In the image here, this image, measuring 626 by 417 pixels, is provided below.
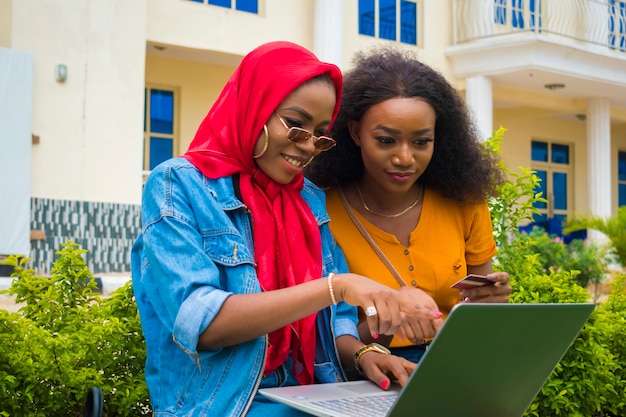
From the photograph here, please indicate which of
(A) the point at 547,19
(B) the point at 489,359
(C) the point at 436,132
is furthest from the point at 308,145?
(A) the point at 547,19

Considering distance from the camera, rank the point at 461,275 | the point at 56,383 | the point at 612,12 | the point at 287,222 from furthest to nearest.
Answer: the point at 612,12 → the point at 461,275 → the point at 56,383 → the point at 287,222

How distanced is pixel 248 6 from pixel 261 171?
9.79 metres

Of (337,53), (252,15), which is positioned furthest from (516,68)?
(252,15)

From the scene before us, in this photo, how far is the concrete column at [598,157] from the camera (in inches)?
559

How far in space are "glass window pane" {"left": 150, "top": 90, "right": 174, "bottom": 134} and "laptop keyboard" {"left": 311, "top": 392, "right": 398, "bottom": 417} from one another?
10.3m

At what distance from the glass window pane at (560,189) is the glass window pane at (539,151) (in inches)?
15.1

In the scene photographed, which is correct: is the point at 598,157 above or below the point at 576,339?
above

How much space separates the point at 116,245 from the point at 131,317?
732 cm

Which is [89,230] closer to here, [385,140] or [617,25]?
[385,140]

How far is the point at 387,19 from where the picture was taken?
13.0m

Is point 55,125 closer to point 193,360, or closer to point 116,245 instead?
point 116,245

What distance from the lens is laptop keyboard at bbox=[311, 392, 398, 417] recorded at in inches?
67.7

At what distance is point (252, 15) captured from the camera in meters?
11.5

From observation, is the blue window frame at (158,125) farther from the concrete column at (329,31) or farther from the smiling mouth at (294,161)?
the smiling mouth at (294,161)
